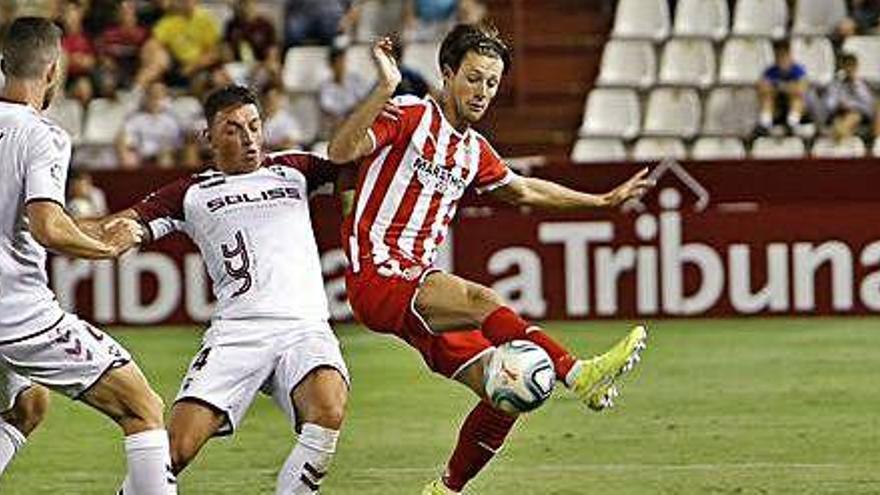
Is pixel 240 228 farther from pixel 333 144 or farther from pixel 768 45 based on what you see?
pixel 768 45

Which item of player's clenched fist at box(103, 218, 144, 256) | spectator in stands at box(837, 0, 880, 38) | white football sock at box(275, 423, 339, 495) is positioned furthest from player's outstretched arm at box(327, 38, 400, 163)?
spectator in stands at box(837, 0, 880, 38)

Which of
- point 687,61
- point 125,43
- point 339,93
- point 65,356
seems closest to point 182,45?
point 125,43

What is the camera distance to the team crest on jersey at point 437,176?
9.86 metres

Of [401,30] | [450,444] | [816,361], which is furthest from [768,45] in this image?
[450,444]

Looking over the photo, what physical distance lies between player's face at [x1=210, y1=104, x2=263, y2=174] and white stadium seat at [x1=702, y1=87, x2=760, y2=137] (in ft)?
45.3

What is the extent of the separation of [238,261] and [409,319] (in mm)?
734

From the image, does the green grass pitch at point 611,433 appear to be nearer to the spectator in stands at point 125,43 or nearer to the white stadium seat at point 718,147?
the white stadium seat at point 718,147

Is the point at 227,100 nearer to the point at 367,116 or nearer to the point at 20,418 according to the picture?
the point at 367,116

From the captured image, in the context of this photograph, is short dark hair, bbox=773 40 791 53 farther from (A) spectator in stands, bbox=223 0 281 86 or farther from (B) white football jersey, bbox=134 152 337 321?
(B) white football jersey, bbox=134 152 337 321

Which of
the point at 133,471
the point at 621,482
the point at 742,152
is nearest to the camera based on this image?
the point at 133,471

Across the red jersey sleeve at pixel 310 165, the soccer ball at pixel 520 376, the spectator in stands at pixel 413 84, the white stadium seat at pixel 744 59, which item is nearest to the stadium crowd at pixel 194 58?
the spectator in stands at pixel 413 84

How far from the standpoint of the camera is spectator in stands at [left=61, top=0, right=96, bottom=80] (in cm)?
2369

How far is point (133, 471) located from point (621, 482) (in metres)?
3.17

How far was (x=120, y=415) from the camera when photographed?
8789mm
